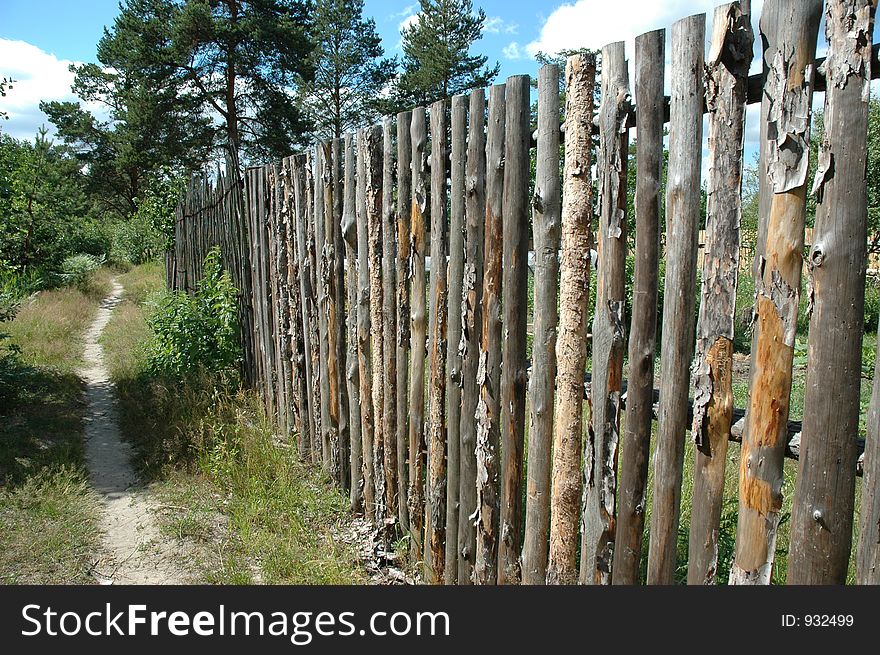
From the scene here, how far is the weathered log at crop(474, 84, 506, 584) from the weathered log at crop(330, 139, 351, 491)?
1.58 metres

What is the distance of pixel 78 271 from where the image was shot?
16.0m

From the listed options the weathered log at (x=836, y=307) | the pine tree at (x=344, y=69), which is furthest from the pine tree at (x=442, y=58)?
the weathered log at (x=836, y=307)

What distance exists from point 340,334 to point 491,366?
1705 millimetres

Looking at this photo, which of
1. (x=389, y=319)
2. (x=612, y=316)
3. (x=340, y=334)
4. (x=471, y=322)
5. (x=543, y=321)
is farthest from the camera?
(x=340, y=334)

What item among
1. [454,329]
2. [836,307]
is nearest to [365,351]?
[454,329]

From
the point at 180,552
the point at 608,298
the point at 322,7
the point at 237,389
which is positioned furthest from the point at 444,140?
the point at 322,7

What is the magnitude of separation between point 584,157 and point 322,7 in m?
31.5

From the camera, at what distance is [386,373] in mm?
3598

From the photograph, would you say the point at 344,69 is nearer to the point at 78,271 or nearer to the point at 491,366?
the point at 78,271

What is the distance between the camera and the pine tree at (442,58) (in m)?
29.8

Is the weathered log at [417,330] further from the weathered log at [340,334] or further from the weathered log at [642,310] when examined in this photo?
the weathered log at [642,310]

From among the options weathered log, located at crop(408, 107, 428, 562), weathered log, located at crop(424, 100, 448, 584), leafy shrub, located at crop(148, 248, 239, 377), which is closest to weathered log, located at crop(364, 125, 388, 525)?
weathered log, located at crop(408, 107, 428, 562)

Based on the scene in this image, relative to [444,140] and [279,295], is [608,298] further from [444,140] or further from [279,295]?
[279,295]

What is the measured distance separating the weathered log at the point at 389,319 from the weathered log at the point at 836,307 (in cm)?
220
